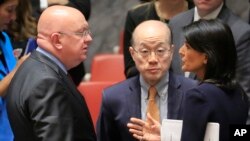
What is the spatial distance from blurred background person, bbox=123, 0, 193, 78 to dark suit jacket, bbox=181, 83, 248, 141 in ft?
4.63

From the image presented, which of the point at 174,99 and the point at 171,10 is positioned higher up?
the point at 171,10

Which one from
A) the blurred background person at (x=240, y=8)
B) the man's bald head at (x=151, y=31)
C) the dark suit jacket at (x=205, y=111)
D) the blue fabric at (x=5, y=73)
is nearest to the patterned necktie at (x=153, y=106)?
the man's bald head at (x=151, y=31)

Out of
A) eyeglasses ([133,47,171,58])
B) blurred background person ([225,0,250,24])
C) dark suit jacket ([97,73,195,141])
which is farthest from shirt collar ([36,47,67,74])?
blurred background person ([225,0,250,24])

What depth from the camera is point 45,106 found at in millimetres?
3170

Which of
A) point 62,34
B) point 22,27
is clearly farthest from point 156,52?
point 22,27

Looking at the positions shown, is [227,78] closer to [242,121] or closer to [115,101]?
[242,121]

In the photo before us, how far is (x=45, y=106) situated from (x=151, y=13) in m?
1.77

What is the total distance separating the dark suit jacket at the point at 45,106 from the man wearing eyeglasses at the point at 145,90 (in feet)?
1.61

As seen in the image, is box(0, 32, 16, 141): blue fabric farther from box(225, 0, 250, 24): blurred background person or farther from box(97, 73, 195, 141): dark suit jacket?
box(225, 0, 250, 24): blurred background person

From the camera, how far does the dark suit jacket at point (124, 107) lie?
3.80 m

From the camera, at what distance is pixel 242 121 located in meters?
3.41

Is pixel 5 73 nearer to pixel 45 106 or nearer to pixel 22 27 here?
pixel 22 27

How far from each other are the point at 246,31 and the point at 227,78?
36.9 inches

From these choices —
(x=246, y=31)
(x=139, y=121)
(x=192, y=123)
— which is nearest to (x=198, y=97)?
(x=192, y=123)
